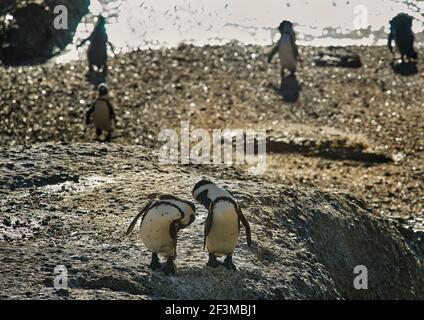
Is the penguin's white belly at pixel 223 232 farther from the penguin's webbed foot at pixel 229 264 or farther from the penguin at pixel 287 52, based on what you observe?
the penguin at pixel 287 52

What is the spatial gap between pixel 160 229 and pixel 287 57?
526 inches

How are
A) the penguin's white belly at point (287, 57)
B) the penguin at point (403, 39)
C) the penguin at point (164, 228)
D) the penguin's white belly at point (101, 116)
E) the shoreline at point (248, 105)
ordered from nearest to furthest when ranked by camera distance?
the penguin at point (164, 228)
the shoreline at point (248, 105)
the penguin's white belly at point (101, 116)
the penguin's white belly at point (287, 57)
the penguin at point (403, 39)

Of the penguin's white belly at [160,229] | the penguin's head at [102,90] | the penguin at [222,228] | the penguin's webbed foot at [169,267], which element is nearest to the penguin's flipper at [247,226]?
the penguin at [222,228]

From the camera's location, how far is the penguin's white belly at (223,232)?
890 cm

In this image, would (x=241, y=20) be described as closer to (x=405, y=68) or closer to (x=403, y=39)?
(x=403, y=39)

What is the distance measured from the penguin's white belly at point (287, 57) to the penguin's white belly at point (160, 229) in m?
13.2

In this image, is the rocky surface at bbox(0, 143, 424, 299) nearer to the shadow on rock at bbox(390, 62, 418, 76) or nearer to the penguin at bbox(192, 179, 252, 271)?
the penguin at bbox(192, 179, 252, 271)

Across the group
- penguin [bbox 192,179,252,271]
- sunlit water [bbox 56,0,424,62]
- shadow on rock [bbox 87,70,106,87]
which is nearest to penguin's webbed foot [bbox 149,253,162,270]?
penguin [bbox 192,179,252,271]

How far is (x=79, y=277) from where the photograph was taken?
334 inches

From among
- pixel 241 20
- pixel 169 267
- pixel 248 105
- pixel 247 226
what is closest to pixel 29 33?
pixel 248 105

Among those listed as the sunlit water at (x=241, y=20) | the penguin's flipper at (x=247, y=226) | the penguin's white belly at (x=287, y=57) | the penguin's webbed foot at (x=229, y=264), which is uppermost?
the sunlit water at (x=241, y=20)

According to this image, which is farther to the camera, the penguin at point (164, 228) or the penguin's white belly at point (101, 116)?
the penguin's white belly at point (101, 116)
